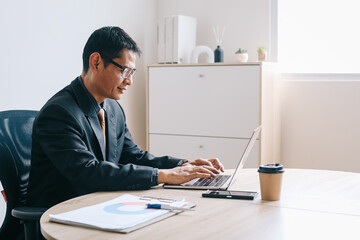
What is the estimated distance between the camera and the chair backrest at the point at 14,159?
1854 millimetres

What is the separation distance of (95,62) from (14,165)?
1.83 feet

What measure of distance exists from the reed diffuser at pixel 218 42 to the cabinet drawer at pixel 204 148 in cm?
66

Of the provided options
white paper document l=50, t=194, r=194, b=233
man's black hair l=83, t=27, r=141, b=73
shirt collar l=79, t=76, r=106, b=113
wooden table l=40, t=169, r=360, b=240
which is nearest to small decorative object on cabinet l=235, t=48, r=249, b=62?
man's black hair l=83, t=27, r=141, b=73

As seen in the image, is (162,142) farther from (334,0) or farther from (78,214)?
(78,214)

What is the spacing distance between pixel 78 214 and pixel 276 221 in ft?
1.83

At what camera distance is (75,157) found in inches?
69.3

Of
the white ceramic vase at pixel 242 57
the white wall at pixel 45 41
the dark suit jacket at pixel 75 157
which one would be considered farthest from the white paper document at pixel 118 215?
the white ceramic vase at pixel 242 57

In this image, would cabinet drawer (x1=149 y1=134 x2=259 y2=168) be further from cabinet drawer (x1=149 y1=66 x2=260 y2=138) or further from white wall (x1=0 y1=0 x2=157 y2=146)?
white wall (x1=0 y1=0 x2=157 y2=146)

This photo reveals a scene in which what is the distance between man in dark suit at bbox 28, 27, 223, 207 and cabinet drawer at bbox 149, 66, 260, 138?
1452 mm

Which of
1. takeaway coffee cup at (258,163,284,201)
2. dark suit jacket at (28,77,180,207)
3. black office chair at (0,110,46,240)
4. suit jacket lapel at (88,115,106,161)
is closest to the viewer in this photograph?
takeaway coffee cup at (258,163,284,201)

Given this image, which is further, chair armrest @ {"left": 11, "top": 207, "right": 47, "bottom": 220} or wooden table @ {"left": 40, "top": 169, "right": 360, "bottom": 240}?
chair armrest @ {"left": 11, "top": 207, "right": 47, "bottom": 220}

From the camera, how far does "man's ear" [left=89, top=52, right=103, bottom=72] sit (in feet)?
6.97

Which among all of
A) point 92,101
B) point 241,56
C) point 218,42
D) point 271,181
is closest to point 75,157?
point 92,101

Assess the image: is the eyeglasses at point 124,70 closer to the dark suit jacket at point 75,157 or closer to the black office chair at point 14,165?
the dark suit jacket at point 75,157
